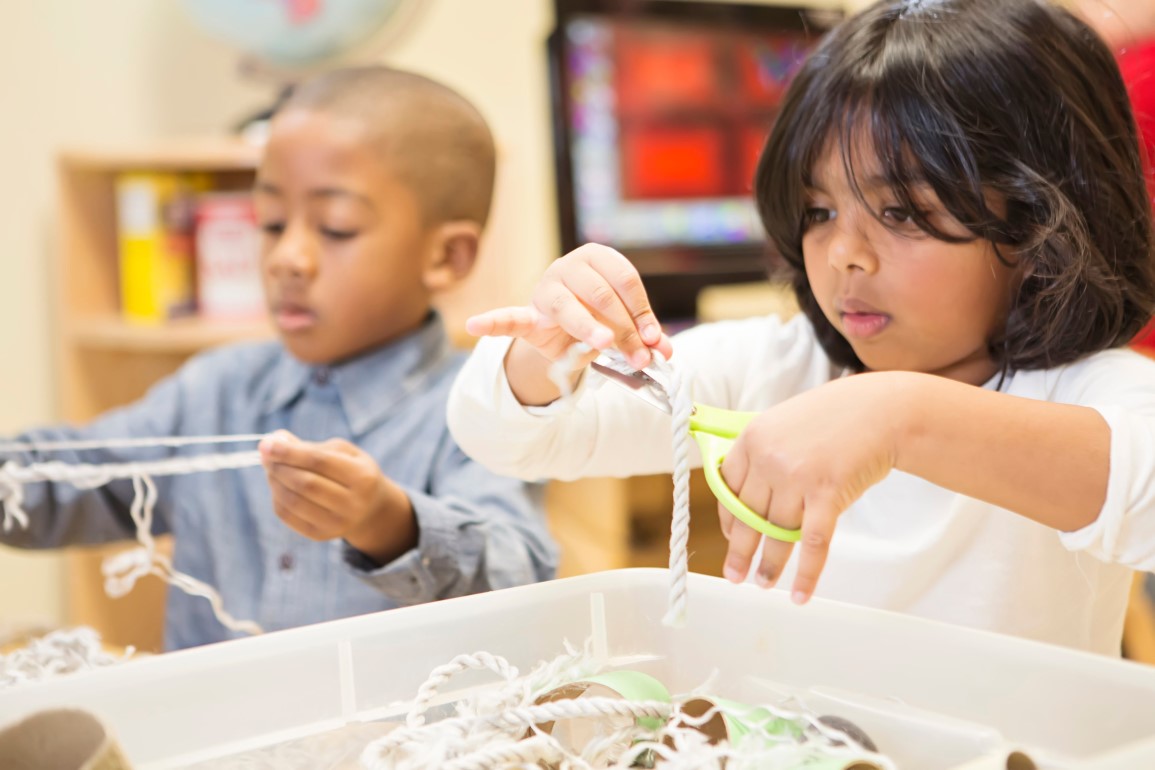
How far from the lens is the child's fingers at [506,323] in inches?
20.4

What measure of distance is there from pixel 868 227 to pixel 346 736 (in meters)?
0.38

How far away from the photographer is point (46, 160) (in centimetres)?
148

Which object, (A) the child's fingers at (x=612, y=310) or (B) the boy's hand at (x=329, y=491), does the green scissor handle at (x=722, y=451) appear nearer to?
(A) the child's fingers at (x=612, y=310)

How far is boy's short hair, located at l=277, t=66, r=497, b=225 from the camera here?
0.82m

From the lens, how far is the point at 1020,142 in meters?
0.57

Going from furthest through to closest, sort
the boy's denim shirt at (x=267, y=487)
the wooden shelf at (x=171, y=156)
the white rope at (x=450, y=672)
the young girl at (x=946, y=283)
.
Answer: the wooden shelf at (x=171, y=156) → the boy's denim shirt at (x=267, y=487) → the young girl at (x=946, y=283) → the white rope at (x=450, y=672)

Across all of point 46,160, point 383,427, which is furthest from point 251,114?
point 383,427

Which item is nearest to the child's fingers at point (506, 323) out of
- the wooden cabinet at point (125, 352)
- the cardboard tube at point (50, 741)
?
the cardboard tube at point (50, 741)

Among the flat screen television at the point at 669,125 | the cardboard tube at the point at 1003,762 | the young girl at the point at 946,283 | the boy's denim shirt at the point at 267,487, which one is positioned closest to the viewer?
the cardboard tube at the point at 1003,762

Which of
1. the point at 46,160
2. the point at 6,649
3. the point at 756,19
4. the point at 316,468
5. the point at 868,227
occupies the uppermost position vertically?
the point at 756,19

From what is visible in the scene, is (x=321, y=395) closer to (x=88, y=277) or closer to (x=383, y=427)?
(x=383, y=427)

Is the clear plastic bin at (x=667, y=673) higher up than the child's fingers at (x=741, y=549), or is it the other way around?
the child's fingers at (x=741, y=549)

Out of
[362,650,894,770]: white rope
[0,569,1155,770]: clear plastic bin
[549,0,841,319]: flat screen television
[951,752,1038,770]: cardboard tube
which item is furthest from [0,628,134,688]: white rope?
[549,0,841,319]: flat screen television

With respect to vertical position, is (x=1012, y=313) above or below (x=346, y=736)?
above
